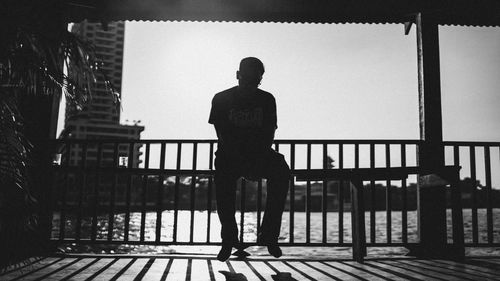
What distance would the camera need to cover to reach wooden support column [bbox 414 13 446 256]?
4074mm

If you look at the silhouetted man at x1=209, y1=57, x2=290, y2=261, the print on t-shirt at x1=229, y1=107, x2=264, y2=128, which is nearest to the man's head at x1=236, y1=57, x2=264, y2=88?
the silhouetted man at x1=209, y1=57, x2=290, y2=261

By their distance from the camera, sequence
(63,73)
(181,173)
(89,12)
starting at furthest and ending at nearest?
(89,12) < (181,173) < (63,73)

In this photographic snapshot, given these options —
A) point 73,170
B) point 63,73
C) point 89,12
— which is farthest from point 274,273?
point 89,12

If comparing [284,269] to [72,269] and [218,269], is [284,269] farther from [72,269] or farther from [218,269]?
[72,269]

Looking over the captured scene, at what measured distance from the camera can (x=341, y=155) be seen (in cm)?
407

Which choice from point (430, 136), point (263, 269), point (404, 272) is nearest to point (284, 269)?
point (263, 269)

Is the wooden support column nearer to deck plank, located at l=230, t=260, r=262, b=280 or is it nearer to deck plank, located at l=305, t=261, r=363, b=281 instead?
deck plank, located at l=305, t=261, r=363, b=281

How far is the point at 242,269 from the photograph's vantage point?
2932mm

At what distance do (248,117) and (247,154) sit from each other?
28 cm

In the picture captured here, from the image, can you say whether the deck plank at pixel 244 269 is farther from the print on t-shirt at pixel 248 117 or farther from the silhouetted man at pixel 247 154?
the print on t-shirt at pixel 248 117

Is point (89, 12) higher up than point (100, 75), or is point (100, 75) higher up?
point (89, 12)

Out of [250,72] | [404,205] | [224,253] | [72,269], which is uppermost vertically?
[250,72]

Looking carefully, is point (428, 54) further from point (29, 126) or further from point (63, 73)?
point (29, 126)

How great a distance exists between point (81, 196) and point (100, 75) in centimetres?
205
